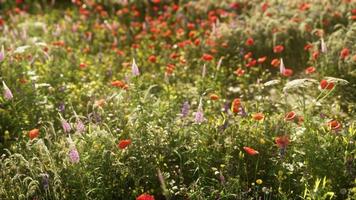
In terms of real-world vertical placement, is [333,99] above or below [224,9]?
below

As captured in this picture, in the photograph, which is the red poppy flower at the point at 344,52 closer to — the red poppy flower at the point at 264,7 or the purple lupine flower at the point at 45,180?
the red poppy flower at the point at 264,7

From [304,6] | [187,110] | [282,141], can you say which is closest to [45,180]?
[187,110]

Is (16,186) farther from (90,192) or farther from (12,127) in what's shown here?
(12,127)

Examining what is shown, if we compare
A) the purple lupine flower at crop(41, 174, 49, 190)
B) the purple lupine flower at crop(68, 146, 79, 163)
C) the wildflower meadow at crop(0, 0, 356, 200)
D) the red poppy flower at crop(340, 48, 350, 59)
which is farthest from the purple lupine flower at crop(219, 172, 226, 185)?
the red poppy flower at crop(340, 48, 350, 59)

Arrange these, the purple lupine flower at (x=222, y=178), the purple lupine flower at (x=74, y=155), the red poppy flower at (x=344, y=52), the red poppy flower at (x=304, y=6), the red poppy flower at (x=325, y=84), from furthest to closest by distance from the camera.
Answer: the red poppy flower at (x=304, y=6)
the red poppy flower at (x=344, y=52)
the red poppy flower at (x=325, y=84)
the purple lupine flower at (x=74, y=155)
the purple lupine flower at (x=222, y=178)

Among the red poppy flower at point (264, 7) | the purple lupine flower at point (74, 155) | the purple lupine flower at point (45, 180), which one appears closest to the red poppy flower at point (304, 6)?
the red poppy flower at point (264, 7)

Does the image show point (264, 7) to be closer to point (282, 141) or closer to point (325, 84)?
point (325, 84)

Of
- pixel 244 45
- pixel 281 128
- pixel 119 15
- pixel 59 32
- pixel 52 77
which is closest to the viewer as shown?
pixel 281 128

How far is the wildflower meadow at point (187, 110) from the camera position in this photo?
12.9 feet

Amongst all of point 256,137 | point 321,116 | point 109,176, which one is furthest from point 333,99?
point 109,176

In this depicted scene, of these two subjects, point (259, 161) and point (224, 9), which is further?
point (224, 9)

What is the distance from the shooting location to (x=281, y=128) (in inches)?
166

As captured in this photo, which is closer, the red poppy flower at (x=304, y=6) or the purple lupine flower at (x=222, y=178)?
the purple lupine flower at (x=222, y=178)

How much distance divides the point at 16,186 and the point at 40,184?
19cm
